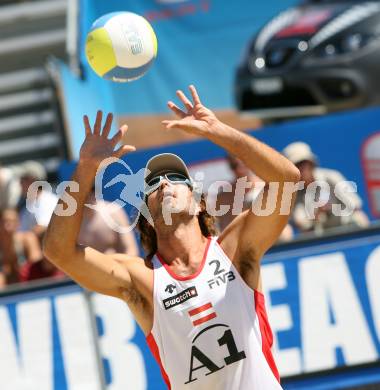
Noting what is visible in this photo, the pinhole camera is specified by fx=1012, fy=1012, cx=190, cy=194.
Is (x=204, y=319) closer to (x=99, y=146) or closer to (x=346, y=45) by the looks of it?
(x=99, y=146)

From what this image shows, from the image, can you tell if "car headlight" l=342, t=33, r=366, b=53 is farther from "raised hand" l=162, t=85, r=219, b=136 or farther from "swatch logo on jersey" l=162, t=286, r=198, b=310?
"swatch logo on jersey" l=162, t=286, r=198, b=310

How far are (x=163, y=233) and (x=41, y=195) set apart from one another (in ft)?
13.2

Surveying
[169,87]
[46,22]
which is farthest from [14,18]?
[169,87]

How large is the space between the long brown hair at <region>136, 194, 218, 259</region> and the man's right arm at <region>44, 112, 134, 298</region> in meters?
0.36

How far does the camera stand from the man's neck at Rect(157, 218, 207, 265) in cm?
459

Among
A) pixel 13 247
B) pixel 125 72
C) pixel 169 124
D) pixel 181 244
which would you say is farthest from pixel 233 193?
pixel 169 124

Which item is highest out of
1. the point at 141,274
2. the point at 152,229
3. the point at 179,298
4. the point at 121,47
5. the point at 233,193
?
the point at 121,47

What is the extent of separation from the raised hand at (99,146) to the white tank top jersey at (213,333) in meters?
0.63

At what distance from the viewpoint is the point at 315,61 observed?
33.7 ft

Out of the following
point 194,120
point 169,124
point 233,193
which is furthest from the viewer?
point 233,193

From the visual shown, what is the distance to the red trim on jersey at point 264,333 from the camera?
445cm

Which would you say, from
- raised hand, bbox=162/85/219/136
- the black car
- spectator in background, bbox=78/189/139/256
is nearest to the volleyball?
raised hand, bbox=162/85/219/136

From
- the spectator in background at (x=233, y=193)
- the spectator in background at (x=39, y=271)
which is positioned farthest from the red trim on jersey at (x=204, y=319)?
the spectator in background at (x=39, y=271)

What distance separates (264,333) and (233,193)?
11.2 feet
